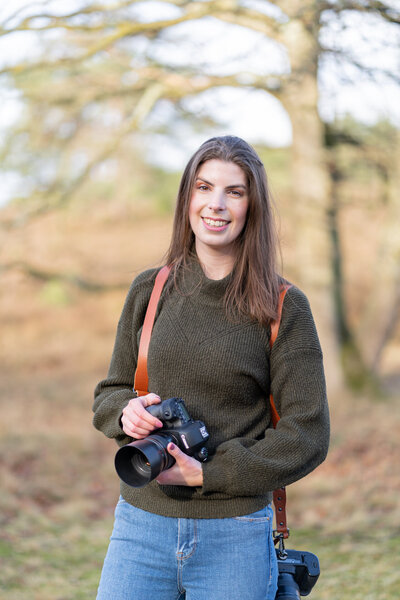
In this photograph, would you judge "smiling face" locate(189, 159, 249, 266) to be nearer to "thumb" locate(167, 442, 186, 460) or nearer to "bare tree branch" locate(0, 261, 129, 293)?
"thumb" locate(167, 442, 186, 460)

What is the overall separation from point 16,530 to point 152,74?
501 centimetres

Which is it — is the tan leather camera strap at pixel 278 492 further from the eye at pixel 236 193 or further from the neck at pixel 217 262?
the eye at pixel 236 193

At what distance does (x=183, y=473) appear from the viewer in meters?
1.76

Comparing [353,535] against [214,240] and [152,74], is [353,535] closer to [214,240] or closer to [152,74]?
[214,240]

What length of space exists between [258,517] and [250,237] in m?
0.81

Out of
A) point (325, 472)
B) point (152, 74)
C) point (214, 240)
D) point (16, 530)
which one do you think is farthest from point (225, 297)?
point (152, 74)

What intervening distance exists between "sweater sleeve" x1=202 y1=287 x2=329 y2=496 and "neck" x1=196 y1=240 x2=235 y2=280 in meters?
0.25

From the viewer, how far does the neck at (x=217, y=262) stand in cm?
202

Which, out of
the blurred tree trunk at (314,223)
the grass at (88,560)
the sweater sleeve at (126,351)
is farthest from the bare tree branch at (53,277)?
the sweater sleeve at (126,351)

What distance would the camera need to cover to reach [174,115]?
798 cm

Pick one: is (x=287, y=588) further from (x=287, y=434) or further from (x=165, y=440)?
(x=165, y=440)

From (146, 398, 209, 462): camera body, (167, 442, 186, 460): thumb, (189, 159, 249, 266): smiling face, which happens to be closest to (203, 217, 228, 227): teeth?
(189, 159, 249, 266): smiling face

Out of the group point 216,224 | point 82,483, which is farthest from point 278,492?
point 82,483

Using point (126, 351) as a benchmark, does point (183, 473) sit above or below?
below
